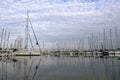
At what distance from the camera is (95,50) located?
114 metres

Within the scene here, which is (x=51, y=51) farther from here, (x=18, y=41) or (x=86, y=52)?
(x=18, y=41)

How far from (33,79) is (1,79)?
8.39ft

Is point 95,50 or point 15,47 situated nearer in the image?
point 15,47

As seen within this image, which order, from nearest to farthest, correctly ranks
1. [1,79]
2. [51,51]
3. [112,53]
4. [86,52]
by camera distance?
1. [1,79]
2. [112,53]
3. [86,52]
4. [51,51]

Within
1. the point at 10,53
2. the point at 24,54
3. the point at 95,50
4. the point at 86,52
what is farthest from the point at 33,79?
the point at 86,52

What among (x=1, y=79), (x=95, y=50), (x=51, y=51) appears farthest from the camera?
(x=51, y=51)

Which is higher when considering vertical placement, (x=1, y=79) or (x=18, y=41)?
(x=18, y=41)

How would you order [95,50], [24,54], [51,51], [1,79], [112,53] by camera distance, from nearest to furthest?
[1,79], [24,54], [112,53], [95,50], [51,51]

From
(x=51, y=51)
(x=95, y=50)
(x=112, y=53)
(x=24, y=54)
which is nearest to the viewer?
(x=24, y=54)

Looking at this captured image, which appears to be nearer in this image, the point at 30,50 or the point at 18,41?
the point at 30,50

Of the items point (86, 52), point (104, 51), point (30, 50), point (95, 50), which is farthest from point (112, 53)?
point (30, 50)

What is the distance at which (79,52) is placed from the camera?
129 m

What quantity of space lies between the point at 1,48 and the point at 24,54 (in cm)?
984

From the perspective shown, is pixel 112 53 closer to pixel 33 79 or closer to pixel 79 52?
pixel 79 52
